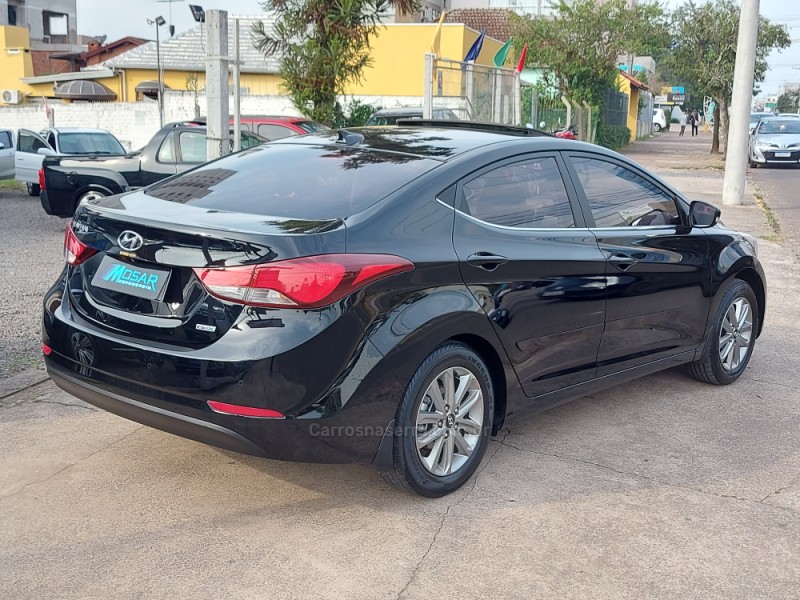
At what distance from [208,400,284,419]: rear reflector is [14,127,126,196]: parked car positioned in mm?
15875

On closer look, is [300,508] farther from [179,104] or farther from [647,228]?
[179,104]

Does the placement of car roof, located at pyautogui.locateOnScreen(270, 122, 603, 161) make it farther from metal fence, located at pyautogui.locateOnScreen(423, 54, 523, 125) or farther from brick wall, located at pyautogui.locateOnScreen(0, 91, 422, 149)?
brick wall, located at pyautogui.locateOnScreen(0, 91, 422, 149)

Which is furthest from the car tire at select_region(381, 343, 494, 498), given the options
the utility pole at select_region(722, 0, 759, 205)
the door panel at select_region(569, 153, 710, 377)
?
the utility pole at select_region(722, 0, 759, 205)

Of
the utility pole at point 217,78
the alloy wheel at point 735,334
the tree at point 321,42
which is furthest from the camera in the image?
the tree at point 321,42

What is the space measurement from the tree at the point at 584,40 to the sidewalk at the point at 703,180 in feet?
11.8

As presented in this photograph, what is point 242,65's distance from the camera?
22391mm

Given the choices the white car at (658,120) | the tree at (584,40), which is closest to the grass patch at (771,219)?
the tree at (584,40)

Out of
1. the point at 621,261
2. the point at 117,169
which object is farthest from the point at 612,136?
the point at 621,261

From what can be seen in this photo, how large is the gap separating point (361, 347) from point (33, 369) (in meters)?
3.19

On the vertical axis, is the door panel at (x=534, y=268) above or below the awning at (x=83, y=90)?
below

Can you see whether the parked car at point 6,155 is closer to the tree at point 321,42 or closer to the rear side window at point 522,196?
the tree at point 321,42

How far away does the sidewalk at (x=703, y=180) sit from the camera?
1505 centimetres

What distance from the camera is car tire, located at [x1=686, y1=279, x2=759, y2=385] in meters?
5.88

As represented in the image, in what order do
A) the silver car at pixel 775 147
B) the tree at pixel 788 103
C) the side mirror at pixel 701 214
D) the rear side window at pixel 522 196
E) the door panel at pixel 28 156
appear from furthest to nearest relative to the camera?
1. the tree at pixel 788 103
2. the silver car at pixel 775 147
3. the door panel at pixel 28 156
4. the side mirror at pixel 701 214
5. the rear side window at pixel 522 196
